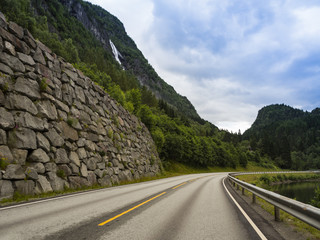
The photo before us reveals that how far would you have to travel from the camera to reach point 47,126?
12.4m

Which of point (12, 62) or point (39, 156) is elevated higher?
point (12, 62)

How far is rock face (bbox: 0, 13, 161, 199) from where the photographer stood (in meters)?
9.99

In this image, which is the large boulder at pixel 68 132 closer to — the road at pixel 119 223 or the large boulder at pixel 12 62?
the large boulder at pixel 12 62

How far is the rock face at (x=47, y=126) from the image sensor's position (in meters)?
9.99

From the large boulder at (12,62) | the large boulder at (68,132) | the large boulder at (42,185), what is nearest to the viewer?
the large boulder at (42,185)

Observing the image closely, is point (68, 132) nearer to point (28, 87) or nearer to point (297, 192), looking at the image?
point (28, 87)

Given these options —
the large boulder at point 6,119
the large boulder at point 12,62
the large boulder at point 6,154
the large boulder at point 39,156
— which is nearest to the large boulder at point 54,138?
the large boulder at point 39,156

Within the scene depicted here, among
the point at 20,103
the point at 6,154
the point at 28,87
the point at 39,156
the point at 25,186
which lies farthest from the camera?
the point at 28,87

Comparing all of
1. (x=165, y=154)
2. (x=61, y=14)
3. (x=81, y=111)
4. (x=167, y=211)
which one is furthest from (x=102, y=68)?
(x=167, y=211)

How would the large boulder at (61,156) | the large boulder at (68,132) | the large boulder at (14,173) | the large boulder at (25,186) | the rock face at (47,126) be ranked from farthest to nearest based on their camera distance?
1. the large boulder at (68,132)
2. the large boulder at (61,156)
3. the rock face at (47,126)
4. the large boulder at (25,186)
5. the large boulder at (14,173)

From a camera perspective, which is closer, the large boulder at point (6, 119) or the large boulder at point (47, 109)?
the large boulder at point (6, 119)

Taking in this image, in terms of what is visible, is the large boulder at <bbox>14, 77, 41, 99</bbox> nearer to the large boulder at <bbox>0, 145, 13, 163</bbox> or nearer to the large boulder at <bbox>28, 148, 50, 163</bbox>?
the large boulder at <bbox>28, 148, 50, 163</bbox>

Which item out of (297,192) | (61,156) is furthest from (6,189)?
(297,192)

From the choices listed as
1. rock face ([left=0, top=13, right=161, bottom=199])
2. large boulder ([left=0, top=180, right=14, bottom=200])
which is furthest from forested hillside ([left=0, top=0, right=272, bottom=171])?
large boulder ([left=0, top=180, right=14, bottom=200])
